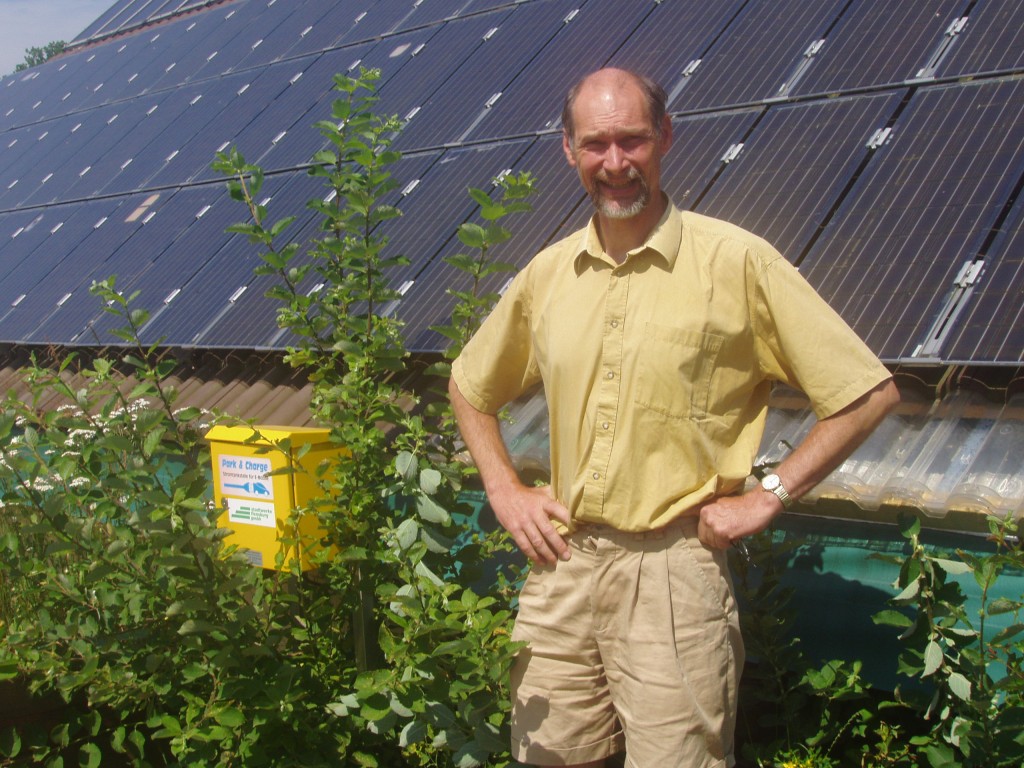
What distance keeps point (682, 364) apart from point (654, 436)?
211 millimetres

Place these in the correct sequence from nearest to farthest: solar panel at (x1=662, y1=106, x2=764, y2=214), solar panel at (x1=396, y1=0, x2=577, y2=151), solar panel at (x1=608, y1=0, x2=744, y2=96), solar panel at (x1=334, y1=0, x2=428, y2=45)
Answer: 1. solar panel at (x1=662, y1=106, x2=764, y2=214)
2. solar panel at (x1=608, y1=0, x2=744, y2=96)
3. solar panel at (x1=396, y1=0, x2=577, y2=151)
4. solar panel at (x1=334, y1=0, x2=428, y2=45)

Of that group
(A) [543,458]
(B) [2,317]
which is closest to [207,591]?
(A) [543,458]

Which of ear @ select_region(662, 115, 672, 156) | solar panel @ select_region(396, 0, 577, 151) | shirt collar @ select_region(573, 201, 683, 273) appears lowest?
shirt collar @ select_region(573, 201, 683, 273)

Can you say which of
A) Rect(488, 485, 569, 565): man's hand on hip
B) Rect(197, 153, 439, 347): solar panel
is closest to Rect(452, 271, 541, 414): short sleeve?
Rect(488, 485, 569, 565): man's hand on hip

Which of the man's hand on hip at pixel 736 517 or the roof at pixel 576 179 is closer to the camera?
the man's hand on hip at pixel 736 517

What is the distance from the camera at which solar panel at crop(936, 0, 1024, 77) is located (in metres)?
5.53

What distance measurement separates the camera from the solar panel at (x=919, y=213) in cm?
452

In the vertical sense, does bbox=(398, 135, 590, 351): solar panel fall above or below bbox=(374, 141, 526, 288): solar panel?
below

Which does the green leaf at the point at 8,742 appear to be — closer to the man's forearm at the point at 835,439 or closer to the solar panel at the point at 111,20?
the man's forearm at the point at 835,439

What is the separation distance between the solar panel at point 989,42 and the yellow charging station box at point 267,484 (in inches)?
133

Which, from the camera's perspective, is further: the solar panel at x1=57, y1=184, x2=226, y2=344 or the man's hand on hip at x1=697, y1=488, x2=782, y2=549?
the solar panel at x1=57, y1=184, x2=226, y2=344

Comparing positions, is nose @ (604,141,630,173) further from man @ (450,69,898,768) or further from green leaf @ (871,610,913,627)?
green leaf @ (871,610,913,627)

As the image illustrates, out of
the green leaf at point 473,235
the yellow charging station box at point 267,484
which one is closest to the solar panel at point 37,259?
the yellow charging station box at point 267,484

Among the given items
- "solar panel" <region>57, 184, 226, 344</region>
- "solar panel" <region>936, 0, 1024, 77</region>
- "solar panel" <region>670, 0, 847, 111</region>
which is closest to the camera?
"solar panel" <region>936, 0, 1024, 77</region>
